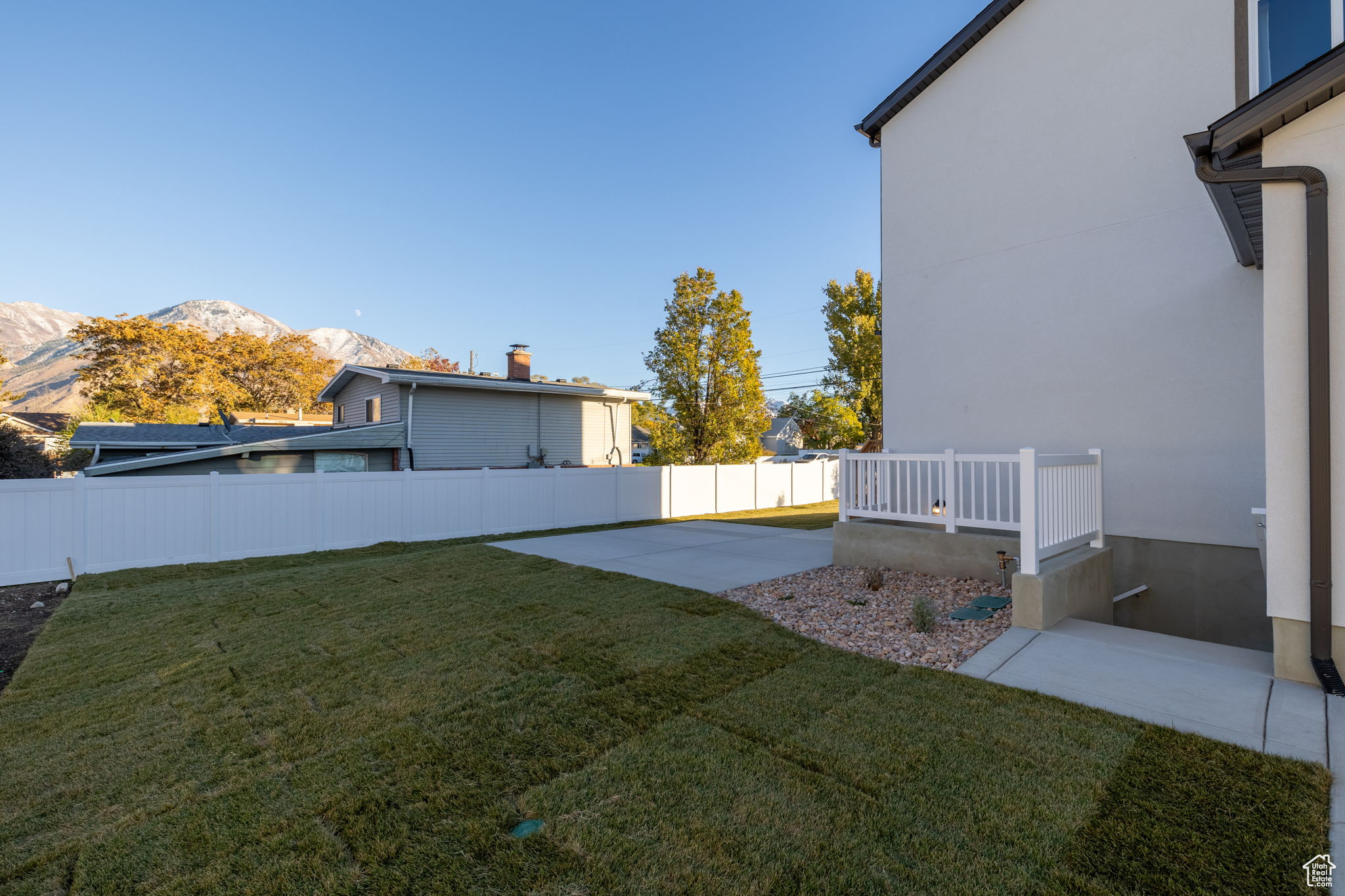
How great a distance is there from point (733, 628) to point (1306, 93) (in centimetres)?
517

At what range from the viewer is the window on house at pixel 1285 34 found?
486 cm

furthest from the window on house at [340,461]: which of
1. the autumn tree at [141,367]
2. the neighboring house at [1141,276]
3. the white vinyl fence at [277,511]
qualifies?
the autumn tree at [141,367]

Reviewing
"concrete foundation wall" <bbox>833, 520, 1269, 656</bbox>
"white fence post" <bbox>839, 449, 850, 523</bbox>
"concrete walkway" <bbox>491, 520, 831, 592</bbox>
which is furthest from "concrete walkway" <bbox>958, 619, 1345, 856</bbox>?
"concrete walkway" <bbox>491, 520, 831, 592</bbox>

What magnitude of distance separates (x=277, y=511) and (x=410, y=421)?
608 centimetres

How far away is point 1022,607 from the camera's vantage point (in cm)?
477

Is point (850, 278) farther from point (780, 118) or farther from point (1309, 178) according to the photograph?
point (1309, 178)

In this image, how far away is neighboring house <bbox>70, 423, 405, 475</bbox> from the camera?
494 inches

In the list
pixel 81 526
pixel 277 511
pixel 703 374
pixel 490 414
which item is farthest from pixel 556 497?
pixel 81 526

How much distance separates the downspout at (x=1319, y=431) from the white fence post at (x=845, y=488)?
13.3ft

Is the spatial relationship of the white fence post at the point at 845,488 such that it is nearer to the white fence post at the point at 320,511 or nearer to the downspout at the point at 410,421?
the white fence post at the point at 320,511

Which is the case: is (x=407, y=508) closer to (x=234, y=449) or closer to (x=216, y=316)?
(x=234, y=449)

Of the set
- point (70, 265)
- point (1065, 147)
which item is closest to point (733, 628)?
point (1065, 147)

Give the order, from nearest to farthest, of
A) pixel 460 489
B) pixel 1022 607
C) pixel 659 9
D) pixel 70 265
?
1. pixel 1022 607
2. pixel 460 489
3. pixel 659 9
4. pixel 70 265

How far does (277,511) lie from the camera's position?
9102mm
